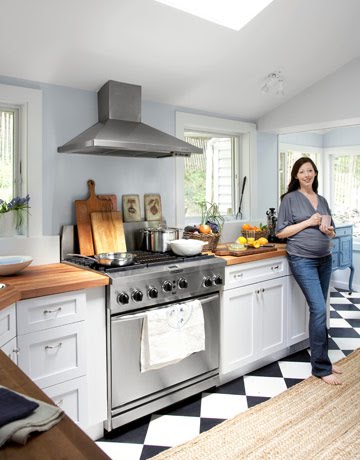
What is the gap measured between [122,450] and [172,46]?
2.41m

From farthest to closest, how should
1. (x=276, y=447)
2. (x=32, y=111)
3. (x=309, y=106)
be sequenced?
(x=309, y=106) < (x=32, y=111) < (x=276, y=447)

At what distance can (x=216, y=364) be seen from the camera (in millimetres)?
2945

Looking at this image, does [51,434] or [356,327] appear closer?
[51,434]

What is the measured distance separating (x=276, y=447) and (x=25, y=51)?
257 cm

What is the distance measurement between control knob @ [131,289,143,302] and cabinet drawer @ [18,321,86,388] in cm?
31

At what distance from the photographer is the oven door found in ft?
7.91

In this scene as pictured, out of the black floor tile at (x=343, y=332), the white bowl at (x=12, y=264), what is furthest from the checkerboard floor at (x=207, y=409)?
the white bowl at (x=12, y=264)

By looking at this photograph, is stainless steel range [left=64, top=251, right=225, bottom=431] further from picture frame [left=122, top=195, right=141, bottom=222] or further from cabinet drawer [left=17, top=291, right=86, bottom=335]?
picture frame [left=122, top=195, right=141, bottom=222]

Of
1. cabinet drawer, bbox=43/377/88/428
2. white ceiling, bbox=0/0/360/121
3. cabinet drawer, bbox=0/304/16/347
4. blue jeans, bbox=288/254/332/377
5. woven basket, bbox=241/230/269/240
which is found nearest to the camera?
cabinet drawer, bbox=0/304/16/347

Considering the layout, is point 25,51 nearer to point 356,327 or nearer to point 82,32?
point 82,32

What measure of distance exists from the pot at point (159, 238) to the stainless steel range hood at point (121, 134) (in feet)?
1.81

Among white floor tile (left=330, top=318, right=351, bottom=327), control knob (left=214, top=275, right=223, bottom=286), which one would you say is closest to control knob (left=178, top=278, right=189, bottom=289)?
control knob (left=214, top=275, right=223, bottom=286)

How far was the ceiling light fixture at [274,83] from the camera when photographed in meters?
3.49

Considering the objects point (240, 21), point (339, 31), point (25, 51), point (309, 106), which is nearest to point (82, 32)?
point (25, 51)
